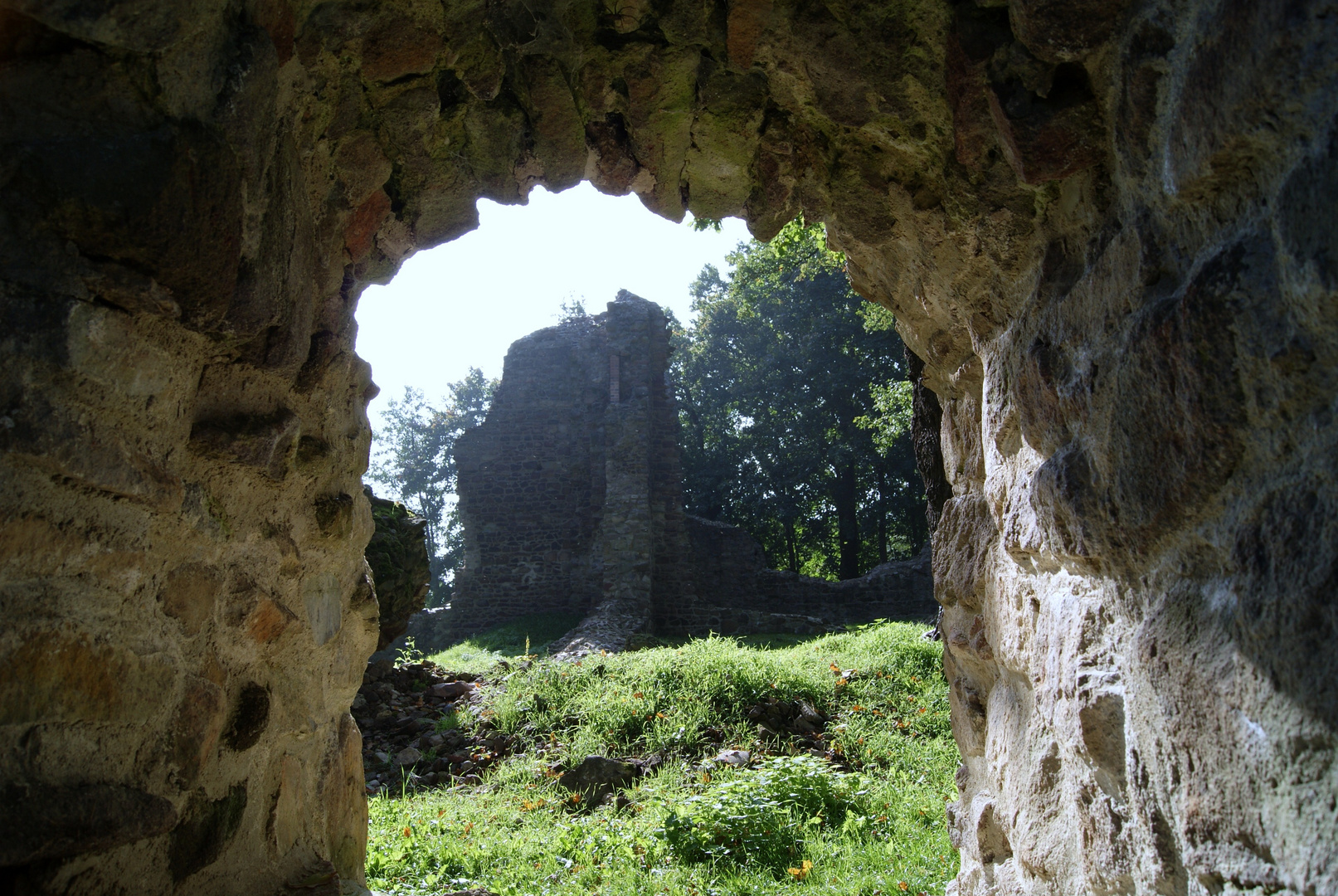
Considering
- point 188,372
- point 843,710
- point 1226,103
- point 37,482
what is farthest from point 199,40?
point 843,710

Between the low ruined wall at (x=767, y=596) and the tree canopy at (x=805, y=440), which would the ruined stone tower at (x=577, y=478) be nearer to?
the low ruined wall at (x=767, y=596)

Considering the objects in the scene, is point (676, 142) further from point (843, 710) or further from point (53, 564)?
point (843, 710)

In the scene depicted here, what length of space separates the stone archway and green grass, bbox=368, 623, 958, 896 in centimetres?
143

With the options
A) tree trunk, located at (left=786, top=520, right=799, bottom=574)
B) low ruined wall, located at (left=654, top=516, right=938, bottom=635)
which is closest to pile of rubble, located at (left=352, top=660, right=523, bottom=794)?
low ruined wall, located at (left=654, top=516, right=938, bottom=635)

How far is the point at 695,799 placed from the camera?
165 inches

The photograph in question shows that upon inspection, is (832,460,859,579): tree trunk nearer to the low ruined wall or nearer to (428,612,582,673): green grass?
the low ruined wall

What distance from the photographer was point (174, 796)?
1.46 m

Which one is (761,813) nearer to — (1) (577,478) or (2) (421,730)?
(2) (421,730)

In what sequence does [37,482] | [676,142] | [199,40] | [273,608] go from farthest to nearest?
1. [676,142]
2. [273,608]
3. [199,40]
4. [37,482]

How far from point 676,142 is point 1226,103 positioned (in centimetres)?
132

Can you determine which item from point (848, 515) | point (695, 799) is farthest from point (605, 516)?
point (695, 799)

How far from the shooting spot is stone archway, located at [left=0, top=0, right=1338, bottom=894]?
1023 mm

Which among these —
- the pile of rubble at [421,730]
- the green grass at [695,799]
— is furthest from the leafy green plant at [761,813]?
the pile of rubble at [421,730]

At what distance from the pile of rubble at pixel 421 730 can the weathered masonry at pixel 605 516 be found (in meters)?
5.29
